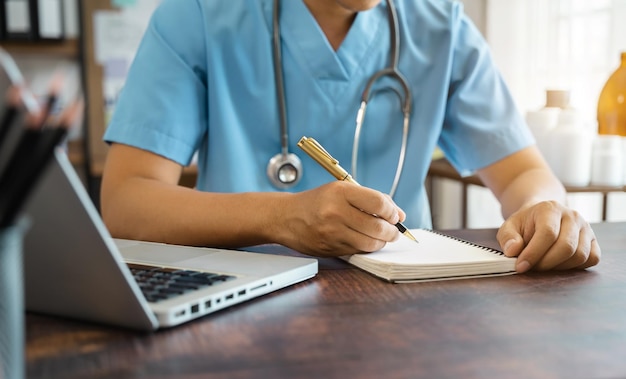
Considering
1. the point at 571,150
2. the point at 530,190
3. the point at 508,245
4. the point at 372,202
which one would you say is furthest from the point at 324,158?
the point at 571,150

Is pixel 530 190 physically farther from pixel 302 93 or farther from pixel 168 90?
pixel 168 90

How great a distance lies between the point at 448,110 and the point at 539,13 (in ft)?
4.59

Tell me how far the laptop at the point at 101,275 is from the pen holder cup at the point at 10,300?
44 millimetres

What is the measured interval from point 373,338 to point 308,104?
2.38 ft

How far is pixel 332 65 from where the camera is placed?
1.21 metres

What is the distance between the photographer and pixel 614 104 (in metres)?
1.90

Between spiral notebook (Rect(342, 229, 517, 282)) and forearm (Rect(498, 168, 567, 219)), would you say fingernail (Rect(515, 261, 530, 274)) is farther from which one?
forearm (Rect(498, 168, 567, 219))

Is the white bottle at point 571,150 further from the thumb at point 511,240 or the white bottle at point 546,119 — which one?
the thumb at point 511,240

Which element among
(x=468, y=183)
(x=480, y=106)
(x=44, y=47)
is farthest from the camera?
(x=44, y=47)

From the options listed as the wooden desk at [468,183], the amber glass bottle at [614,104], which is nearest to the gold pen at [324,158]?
the wooden desk at [468,183]

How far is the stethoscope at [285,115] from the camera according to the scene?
3.89 feet

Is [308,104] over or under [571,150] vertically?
over

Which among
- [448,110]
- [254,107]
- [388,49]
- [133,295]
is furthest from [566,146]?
[133,295]

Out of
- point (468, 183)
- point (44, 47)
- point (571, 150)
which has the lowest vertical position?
point (468, 183)
